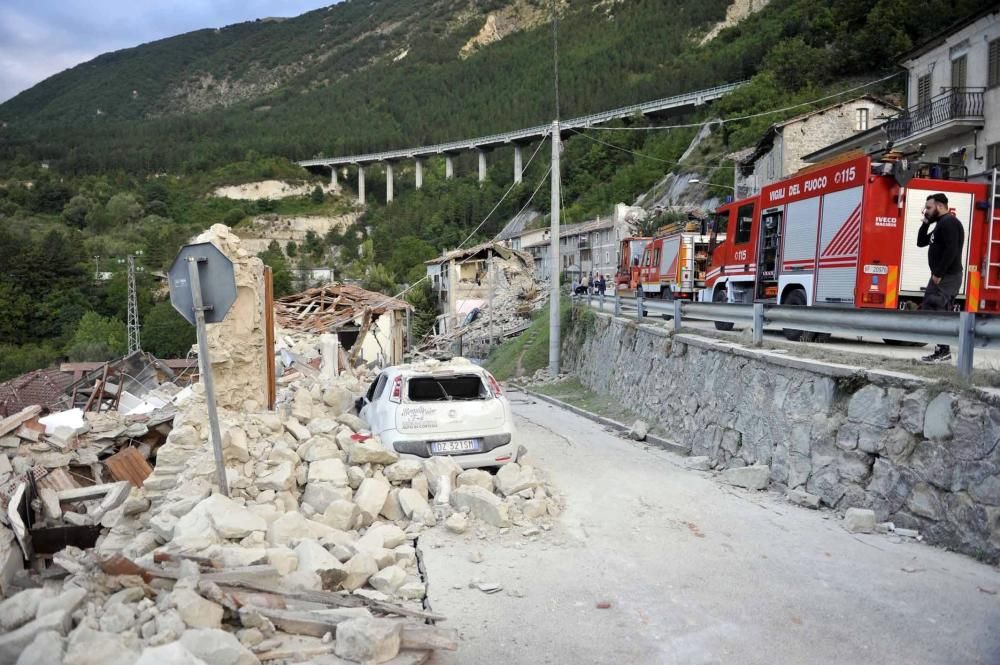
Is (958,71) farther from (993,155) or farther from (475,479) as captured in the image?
(475,479)

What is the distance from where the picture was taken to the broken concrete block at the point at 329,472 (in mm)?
7309

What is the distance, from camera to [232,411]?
10.2 metres

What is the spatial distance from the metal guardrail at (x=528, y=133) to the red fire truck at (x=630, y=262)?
19.2m

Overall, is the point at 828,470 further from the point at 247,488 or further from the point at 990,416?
the point at 247,488

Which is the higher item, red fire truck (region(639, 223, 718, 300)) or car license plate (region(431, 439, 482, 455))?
red fire truck (region(639, 223, 718, 300))

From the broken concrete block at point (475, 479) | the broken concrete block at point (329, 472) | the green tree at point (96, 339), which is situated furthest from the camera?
the green tree at point (96, 339)

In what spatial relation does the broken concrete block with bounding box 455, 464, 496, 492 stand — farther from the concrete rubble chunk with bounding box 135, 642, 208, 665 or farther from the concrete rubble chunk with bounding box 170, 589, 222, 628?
the concrete rubble chunk with bounding box 135, 642, 208, 665

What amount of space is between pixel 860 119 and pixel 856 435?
1634 inches

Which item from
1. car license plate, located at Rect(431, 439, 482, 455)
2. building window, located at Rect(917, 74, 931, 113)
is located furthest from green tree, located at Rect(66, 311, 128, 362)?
car license plate, located at Rect(431, 439, 482, 455)

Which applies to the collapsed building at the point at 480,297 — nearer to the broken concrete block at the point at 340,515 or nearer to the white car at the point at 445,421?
the white car at the point at 445,421

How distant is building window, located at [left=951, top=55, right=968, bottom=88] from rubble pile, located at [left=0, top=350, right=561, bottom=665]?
90.2 ft

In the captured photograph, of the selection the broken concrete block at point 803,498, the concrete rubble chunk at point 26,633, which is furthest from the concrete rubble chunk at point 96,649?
the broken concrete block at point 803,498

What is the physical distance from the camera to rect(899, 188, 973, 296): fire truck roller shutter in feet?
37.6

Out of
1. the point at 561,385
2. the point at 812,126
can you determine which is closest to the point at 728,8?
the point at 812,126
